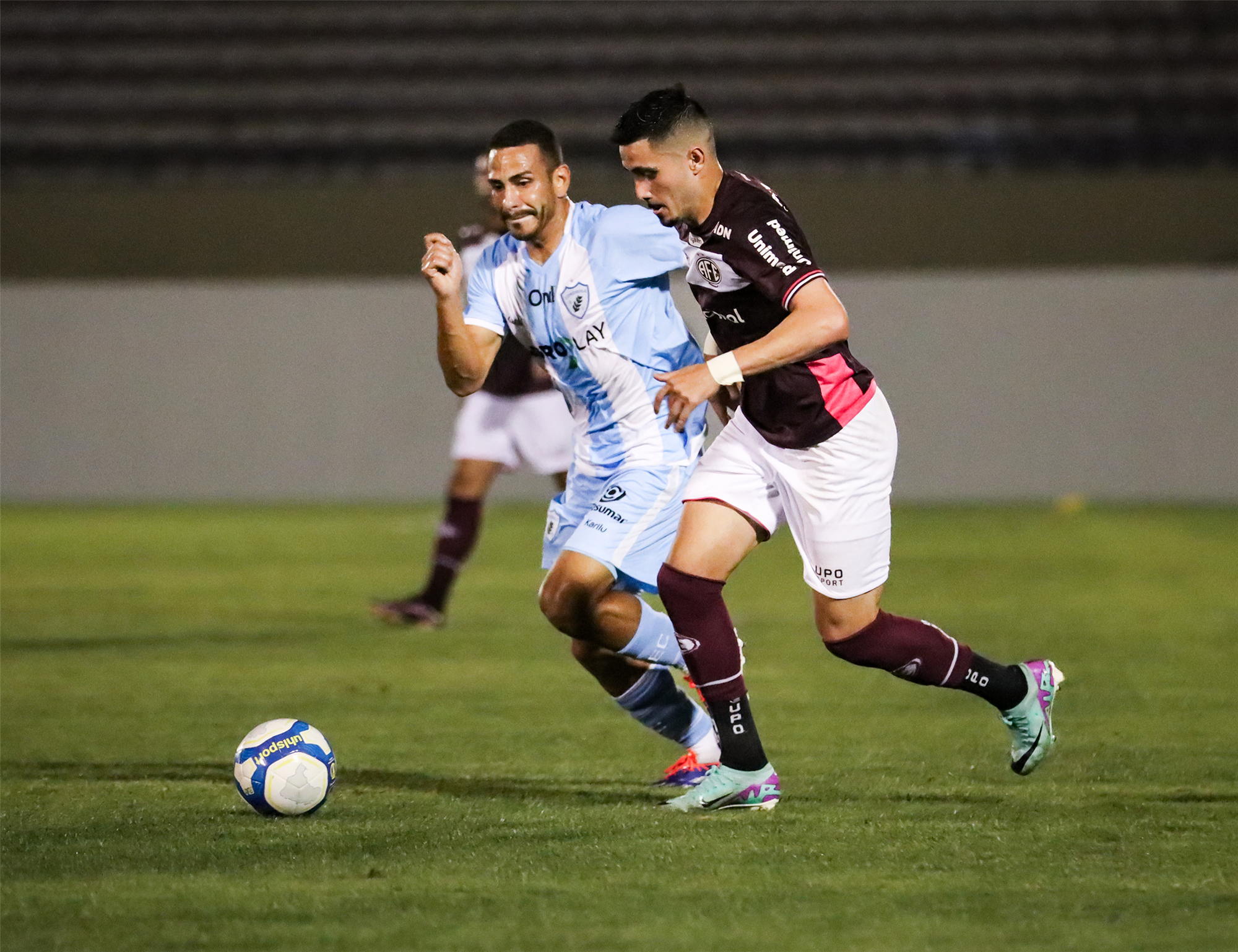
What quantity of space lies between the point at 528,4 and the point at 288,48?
7.79 ft

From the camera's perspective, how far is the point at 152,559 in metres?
11.8

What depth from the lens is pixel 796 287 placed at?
4551 mm

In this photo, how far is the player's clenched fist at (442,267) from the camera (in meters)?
4.93

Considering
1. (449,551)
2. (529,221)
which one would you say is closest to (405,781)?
(529,221)

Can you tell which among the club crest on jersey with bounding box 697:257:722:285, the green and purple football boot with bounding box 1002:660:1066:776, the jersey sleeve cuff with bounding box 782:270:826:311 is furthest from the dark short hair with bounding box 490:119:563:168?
the green and purple football boot with bounding box 1002:660:1066:776

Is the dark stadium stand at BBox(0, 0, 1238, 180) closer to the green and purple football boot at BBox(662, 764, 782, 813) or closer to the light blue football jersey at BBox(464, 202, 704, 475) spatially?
the light blue football jersey at BBox(464, 202, 704, 475)

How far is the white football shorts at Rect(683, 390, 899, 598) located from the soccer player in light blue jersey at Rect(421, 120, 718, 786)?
0.47m

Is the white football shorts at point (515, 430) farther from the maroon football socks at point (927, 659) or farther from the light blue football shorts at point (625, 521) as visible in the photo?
the maroon football socks at point (927, 659)

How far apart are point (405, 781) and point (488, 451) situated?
4000mm

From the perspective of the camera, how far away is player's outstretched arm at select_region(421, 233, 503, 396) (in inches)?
195

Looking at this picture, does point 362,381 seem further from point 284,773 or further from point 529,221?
point 284,773

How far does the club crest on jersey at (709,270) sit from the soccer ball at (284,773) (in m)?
1.57

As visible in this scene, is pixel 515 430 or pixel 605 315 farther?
pixel 515 430

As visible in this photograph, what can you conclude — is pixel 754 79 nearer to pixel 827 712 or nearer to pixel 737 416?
pixel 827 712
